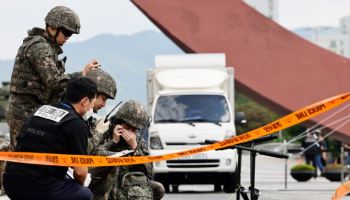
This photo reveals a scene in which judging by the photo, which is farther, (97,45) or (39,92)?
(97,45)

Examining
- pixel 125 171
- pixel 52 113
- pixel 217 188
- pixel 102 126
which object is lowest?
pixel 125 171

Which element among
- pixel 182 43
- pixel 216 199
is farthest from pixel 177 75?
pixel 182 43

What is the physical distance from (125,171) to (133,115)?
18.3 inches

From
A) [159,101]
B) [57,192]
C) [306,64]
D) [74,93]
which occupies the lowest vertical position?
[57,192]

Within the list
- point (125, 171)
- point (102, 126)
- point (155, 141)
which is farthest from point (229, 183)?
point (125, 171)

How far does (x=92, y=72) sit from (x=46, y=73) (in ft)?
2.03

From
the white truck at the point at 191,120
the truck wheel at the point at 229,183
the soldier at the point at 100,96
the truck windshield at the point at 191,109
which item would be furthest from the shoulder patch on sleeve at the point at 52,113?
the truck wheel at the point at 229,183

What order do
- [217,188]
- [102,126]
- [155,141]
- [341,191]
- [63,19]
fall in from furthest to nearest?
[217,188] → [155,141] → [63,19] → [102,126] → [341,191]

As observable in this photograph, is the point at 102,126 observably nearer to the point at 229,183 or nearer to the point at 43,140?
the point at 43,140

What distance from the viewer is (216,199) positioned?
17.8m

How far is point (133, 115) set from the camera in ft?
30.9

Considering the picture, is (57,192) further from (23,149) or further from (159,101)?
(159,101)

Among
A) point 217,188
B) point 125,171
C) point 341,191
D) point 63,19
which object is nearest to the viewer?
point 341,191

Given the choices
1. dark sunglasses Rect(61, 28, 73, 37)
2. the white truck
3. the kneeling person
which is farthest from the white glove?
the white truck
